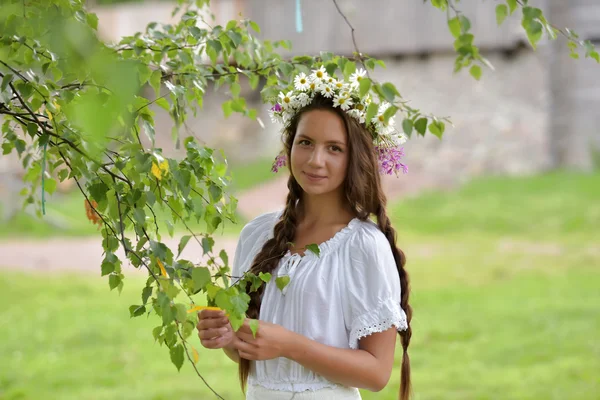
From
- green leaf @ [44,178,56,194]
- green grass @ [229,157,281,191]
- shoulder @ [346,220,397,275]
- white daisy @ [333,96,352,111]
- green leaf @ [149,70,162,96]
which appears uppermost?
green grass @ [229,157,281,191]

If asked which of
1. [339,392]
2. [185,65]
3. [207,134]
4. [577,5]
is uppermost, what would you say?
[577,5]

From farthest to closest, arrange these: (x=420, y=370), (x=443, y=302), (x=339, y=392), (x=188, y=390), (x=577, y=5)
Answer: (x=577, y=5), (x=443, y=302), (x=420, y=370), (x=188, y=390), (x=339, y=392)

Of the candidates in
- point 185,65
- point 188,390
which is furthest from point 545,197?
point 185,65

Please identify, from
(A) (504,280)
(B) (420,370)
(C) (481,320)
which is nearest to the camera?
(B) (420,370)

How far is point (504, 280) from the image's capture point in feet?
25.3

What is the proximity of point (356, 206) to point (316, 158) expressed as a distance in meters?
0.17

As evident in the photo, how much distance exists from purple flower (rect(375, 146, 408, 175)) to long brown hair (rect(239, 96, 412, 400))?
0.06 metres

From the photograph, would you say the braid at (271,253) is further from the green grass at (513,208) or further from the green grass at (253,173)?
the green grass at (253,173)

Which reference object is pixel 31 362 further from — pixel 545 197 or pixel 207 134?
pixel 207 134

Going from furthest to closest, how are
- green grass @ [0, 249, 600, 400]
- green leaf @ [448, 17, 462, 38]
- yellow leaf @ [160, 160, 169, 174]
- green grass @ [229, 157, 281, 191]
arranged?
1. green grass @ [229, 157, 281, 191]
2. green grass @ [0, 249, 600, 400]
3. yellow leaf @ [160, 160, 169, 174]
4. green leaf @ [448, 17, 462, 38]

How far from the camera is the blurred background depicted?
5406mm

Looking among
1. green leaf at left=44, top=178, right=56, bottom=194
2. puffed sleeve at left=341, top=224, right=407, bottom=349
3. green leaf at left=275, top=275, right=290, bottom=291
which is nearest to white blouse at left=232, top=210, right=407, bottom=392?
puffed sleeve at left=341, top=224, right=407, bottom=349

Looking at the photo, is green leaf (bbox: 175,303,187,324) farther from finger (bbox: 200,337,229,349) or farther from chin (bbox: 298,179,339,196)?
chin (bbox: 298,179,339,196)

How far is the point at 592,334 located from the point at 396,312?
182 inches
